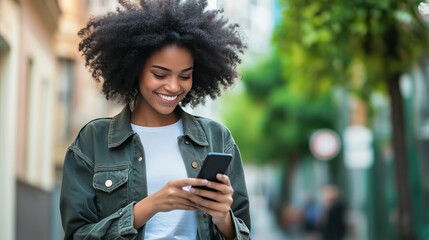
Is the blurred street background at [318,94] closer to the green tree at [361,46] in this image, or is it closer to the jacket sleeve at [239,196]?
the green tree at [361,46]

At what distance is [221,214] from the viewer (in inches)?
126

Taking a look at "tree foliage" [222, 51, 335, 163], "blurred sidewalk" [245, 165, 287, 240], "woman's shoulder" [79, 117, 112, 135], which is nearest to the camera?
"woman's shoulder" [79, 117, 112, 135]

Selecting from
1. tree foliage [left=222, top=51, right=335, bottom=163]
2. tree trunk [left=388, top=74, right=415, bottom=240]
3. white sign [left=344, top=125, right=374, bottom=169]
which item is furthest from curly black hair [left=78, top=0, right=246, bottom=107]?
tree foliage [left=222, top=51, right=335, bottom=163]

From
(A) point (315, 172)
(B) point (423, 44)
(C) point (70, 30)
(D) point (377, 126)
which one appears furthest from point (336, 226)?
(A) point (315, 172)

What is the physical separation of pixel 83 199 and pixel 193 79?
0.69 meters

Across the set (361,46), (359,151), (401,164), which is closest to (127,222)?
(361,46)

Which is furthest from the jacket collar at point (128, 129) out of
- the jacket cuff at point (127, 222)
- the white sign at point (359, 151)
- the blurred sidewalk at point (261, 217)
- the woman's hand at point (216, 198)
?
the white sign at point (359, 151)

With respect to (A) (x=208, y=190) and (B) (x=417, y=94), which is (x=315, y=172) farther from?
(A) (x=208, y=190)

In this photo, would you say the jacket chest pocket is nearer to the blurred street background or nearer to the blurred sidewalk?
the blurred street background

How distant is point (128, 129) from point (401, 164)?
314 inches

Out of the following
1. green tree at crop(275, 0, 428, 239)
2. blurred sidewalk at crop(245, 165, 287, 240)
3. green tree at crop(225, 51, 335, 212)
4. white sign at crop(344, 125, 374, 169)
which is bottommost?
blurred sidewalk at crop(245, 165, 287, 240)

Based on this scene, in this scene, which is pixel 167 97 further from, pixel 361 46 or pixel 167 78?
pixel 361 46

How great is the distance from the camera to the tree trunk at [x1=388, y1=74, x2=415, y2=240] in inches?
426

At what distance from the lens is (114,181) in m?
3.32
